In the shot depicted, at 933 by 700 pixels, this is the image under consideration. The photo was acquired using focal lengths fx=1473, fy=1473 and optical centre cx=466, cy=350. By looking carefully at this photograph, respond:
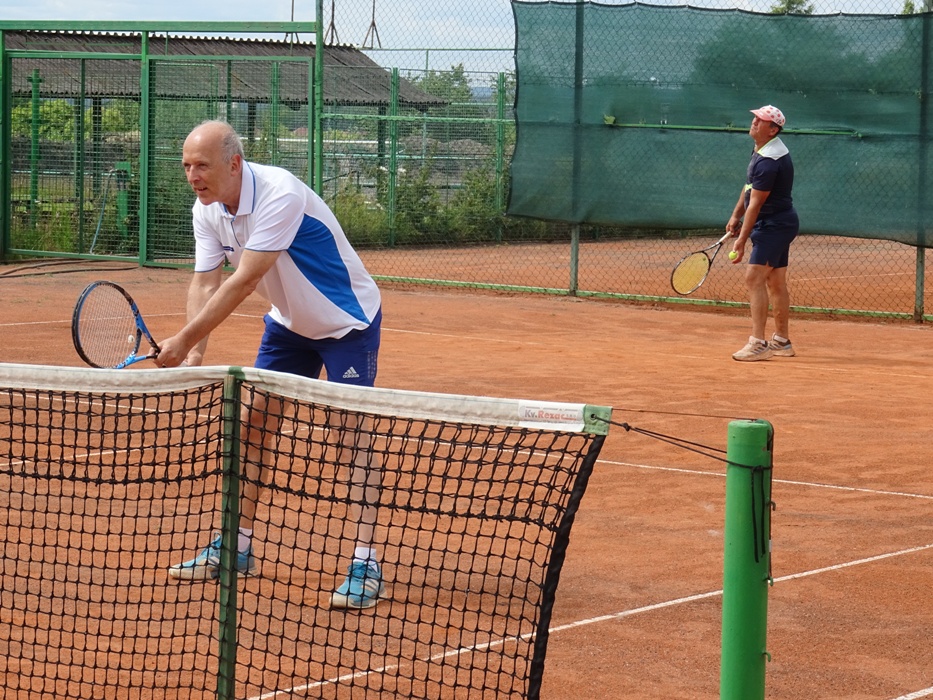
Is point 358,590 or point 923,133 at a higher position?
point 923,133

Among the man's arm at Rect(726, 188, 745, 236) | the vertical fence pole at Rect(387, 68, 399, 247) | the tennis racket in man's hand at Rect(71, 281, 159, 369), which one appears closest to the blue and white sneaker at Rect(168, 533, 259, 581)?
the tennis racket in man's hand at Rect(71, 281, 159, 369)

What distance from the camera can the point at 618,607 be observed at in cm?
461

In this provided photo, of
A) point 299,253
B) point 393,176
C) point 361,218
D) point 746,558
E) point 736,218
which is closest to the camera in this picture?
point 746,558

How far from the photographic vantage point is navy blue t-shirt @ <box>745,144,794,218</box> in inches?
400

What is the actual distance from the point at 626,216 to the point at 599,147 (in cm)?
67

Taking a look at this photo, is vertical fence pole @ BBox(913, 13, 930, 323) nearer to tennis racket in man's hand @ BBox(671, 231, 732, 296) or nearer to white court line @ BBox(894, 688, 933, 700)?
tennis racket in man's hand @ BBox(671, 231, 732, 296)

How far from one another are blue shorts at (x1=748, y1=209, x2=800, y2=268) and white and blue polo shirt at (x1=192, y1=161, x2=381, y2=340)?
582cm

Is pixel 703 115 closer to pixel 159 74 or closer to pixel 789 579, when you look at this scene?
pixel 159 74

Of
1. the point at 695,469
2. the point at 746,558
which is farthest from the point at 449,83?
the point at 746,558

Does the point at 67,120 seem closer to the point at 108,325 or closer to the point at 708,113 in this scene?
the point at 708,113

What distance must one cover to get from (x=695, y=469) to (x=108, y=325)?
2684mm

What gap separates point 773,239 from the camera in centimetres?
1018

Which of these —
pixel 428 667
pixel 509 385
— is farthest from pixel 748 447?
pixel 509 385

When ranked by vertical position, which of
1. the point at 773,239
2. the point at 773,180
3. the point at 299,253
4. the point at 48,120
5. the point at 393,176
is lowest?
the point at 299,253
